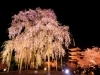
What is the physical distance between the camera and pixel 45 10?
20516 millimetres

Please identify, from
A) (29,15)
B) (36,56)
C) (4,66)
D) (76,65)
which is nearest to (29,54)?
(36,56)

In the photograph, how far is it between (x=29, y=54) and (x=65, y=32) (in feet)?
18.7

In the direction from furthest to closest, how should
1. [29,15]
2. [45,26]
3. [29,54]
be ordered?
1. [29,54]
2. [29,15]
3. [45,26]

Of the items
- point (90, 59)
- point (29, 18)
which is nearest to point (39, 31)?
point (29, 18)

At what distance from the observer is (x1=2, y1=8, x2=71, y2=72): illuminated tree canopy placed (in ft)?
64.6

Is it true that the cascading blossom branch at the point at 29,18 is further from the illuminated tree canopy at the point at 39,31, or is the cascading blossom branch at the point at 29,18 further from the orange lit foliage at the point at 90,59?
the orange lit foliage at the point at 90,59

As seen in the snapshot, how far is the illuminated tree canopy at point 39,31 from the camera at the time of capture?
1970 cm

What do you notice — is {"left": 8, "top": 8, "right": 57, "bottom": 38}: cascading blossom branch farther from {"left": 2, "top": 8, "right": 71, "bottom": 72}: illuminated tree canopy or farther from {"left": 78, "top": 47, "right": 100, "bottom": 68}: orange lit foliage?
{"left": 78, "top": 47, "right": 100, "bottom": 68}: orange lit foliage

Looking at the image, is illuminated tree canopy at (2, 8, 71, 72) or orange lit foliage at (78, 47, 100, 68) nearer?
illuminated tree canopy at (2, 8, 71, 72)

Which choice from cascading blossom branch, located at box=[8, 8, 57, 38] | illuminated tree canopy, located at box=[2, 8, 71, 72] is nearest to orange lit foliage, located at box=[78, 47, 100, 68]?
illuminated tree canopy, located at box=[2, 8, 71, 72]

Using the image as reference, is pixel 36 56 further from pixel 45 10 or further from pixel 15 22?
pixel 45 10

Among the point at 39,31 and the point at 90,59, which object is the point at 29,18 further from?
the point at 90,59

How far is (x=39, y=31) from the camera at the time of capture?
786 inches

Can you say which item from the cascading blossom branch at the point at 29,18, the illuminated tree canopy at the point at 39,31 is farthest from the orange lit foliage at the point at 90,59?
the cascading blossom branch at the point at 29,18
